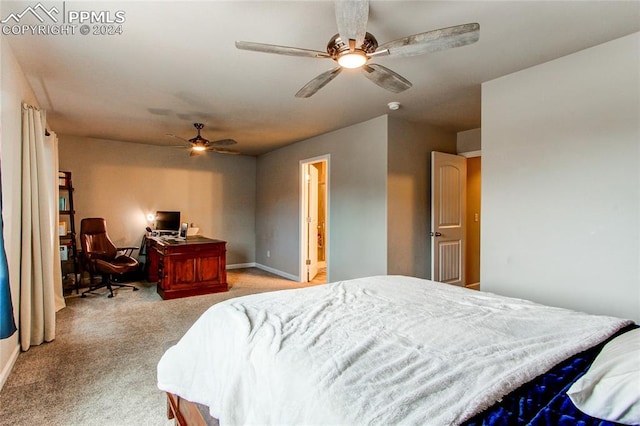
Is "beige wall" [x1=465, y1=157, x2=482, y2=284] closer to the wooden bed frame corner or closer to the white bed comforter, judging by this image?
the white bed comforter

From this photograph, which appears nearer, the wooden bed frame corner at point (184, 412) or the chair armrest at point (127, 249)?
the wooden bed frame corner at point (184, 412)

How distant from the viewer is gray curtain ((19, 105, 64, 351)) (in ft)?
8.79

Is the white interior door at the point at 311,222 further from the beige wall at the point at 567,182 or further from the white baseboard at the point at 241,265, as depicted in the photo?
the beige wall at the point at 567,182

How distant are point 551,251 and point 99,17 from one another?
3635 millimetres

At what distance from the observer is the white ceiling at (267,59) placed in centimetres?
194

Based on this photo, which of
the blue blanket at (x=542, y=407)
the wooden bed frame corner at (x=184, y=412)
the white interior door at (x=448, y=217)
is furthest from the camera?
the white interior door at (x=448, y=217)

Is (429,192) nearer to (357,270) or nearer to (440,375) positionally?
(357,270)

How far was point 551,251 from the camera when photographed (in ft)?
8.55

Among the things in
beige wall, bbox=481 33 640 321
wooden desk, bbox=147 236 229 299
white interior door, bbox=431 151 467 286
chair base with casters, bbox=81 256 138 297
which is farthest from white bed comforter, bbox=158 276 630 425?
chair base with casters, bbox=81 256 138 297

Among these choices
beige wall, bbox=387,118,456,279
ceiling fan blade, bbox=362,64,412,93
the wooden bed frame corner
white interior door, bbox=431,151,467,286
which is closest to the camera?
the wooden bed frame corner

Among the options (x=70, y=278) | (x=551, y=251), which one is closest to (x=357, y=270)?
(x=551, y=251)

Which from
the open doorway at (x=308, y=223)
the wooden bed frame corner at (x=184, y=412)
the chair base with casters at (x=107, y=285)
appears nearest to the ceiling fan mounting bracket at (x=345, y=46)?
the wooden bed frame corner at (x=184, y=412)

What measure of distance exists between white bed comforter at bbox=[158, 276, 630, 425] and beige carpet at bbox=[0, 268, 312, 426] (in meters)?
0.76

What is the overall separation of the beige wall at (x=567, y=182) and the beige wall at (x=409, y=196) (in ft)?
3.81
